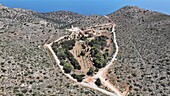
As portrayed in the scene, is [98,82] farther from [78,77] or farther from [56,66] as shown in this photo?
[56,66]

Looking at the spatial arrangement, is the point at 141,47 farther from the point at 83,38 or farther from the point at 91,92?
the point at 91,92

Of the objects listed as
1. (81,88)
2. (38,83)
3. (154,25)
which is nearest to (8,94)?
(38,83)

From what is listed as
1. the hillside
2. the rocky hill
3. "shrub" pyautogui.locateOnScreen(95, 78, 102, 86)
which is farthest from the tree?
the hillside

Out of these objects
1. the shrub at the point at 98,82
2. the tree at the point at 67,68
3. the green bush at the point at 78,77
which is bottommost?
the shrub at the point at 98,82

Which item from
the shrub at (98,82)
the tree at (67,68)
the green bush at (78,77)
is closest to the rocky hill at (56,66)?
the tree at (67,68)

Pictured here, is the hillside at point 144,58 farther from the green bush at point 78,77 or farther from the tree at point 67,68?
the tree at point 67,68

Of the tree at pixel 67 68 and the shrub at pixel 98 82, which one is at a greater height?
the tree at pixel 67 68

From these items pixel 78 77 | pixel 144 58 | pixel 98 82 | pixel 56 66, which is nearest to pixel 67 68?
pixel 56 66

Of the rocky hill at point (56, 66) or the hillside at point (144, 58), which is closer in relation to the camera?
the rocky hill at point (56, 66)

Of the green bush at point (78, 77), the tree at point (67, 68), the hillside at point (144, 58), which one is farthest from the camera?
the tree at point (67, 68)
